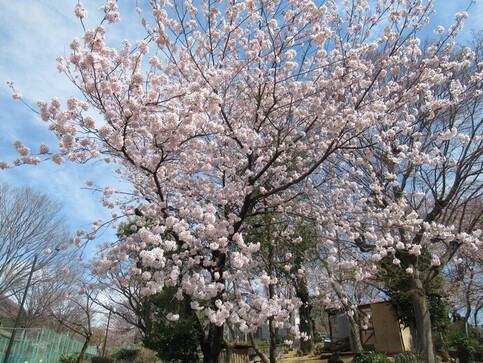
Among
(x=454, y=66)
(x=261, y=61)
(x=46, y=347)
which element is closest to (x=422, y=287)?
(x=454, y=66)

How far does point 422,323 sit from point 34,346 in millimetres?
19124

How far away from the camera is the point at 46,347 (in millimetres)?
19906

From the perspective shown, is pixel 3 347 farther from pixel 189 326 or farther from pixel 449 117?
pixel 449 117

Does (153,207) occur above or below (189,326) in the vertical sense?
above

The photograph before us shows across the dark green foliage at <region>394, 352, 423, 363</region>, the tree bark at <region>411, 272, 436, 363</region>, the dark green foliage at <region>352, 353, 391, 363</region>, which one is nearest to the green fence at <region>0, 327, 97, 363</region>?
the dark green foliage at <region>352, 353, 391, 363</region>

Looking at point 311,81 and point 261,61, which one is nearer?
point 261,61

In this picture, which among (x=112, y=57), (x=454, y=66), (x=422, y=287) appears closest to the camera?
(x=112, y=57)

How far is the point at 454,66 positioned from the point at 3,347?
2026cm

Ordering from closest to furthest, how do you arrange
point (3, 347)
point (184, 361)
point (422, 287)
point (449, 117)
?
point (422, 287) → point (449, 117) → point (184, 361) → point (3, 347)

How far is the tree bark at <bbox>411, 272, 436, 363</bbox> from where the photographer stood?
26.0 feet

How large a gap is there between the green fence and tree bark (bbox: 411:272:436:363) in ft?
52.8

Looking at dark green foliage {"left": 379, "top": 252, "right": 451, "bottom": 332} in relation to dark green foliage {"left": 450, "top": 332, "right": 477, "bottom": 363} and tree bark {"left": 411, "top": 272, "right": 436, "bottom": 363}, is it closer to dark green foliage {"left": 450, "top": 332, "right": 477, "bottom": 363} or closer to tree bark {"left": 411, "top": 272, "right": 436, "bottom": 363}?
dark green foliage {"left": 450, "top": 332, "right": 477, "bottom": 363}

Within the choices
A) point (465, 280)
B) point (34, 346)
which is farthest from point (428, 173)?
point (34, 346)

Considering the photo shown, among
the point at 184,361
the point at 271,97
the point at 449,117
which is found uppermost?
the point at 449,117
